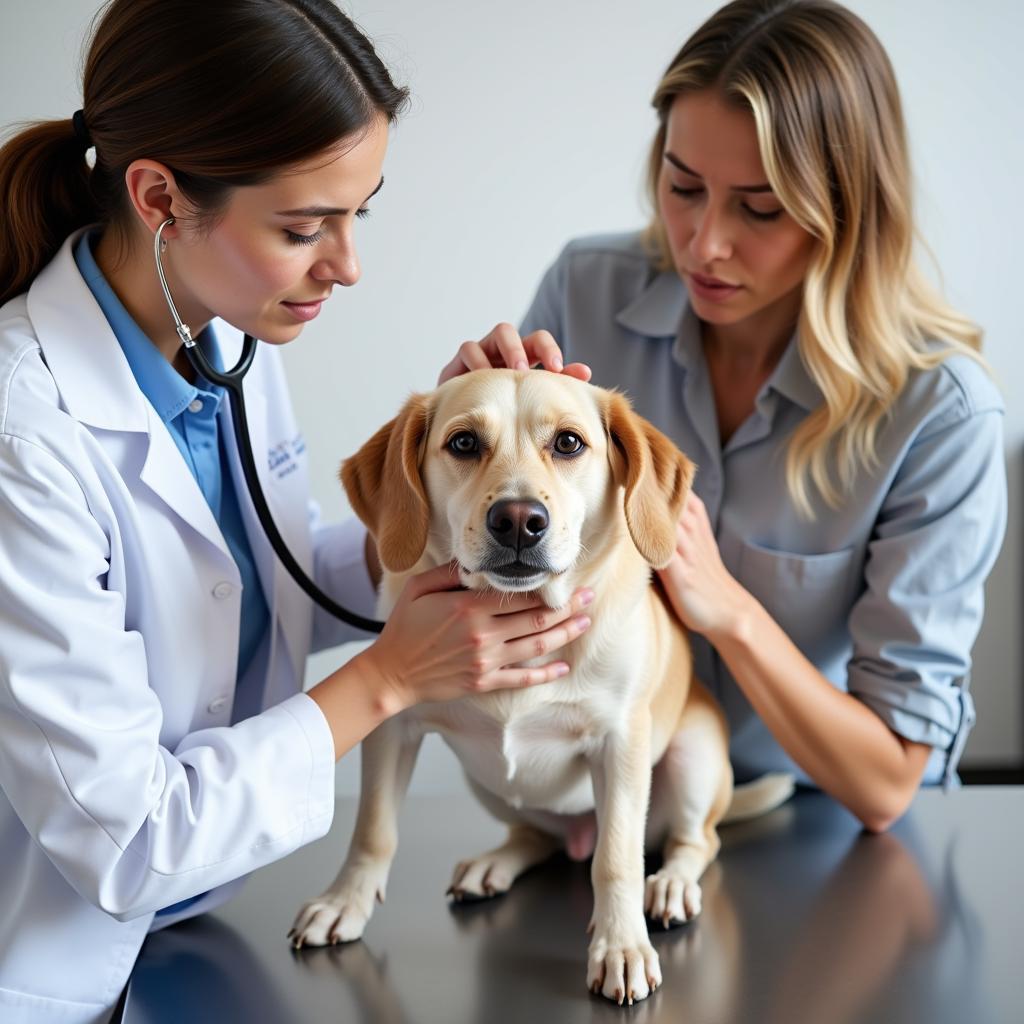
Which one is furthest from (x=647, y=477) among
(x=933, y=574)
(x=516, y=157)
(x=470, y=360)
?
(x=516, y=157)

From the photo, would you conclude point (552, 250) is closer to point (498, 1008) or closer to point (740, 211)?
point (740, 211)

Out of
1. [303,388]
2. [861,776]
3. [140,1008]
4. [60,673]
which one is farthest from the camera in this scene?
[303,388]

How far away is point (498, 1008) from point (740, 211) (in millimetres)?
1160

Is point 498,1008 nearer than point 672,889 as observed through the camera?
Yes

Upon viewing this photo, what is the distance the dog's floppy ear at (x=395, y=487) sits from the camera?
4.58 ft

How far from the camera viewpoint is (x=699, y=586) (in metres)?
1.58

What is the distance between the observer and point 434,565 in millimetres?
1470

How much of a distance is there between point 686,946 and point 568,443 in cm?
63

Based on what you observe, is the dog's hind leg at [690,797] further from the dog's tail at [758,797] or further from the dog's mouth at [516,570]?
the dog's mouth at [516,570]

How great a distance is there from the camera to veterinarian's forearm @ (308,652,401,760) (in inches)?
50.9

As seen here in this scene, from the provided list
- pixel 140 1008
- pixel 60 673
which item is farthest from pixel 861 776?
pixel 60 673

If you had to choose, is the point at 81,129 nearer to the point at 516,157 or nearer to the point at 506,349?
the point at 506,349

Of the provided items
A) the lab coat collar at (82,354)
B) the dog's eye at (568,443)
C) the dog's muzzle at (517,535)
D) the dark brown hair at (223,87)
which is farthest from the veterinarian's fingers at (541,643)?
the dark brown hair at (223,87)

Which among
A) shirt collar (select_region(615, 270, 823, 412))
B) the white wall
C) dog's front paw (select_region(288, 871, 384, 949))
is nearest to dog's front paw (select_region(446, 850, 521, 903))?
dog's front paw (select_region(288, 871, 384, 949))
